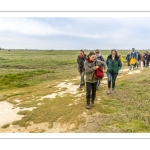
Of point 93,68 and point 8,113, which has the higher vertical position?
point 93,68

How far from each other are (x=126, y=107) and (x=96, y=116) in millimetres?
1857

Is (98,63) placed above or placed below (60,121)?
above

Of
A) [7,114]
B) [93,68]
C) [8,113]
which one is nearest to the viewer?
[93,68]

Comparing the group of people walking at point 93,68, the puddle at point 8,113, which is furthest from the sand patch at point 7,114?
the group of people walking at point 93,68

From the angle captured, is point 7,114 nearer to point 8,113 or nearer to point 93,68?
point 8,113

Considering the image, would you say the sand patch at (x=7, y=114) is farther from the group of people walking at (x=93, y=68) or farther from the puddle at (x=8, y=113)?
the group of people walking at (x=93, y=68)

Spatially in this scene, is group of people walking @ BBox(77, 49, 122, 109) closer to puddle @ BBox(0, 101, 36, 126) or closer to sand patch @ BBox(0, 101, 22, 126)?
puddle @ BBox(0, 101, 36, 126)

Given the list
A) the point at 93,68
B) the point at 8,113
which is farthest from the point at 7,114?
the point at 93,68

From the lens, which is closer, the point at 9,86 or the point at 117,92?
the point at 117,92

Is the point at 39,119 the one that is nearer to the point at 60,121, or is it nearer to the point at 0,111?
the point at 60,121

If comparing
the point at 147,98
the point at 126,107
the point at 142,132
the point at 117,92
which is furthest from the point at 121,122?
the point at 117,92

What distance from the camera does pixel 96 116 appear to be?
26.9ft
